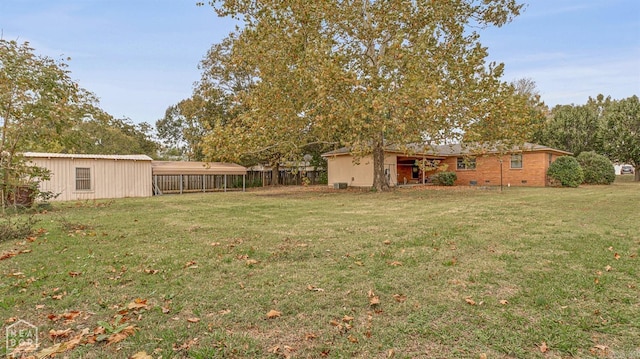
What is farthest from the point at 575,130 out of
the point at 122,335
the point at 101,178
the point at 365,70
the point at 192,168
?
the point at 101,178

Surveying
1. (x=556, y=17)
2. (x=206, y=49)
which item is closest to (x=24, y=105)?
(x=556, y=17)

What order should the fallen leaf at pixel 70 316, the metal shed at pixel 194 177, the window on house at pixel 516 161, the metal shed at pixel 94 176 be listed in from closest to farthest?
the fallen leaf at pixel 70 316 → the metal shed at pixel 94 176 → the metal shed at pixel 194 177 → the window on house at pixel 516 161

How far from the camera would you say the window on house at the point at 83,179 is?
17266 mm

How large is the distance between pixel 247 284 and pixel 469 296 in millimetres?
2461

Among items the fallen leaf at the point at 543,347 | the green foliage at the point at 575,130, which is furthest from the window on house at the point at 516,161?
the fallen leaf at the point at 543,347

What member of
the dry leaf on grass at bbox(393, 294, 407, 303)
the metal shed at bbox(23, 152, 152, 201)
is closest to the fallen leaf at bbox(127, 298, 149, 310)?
the dry leaf on grass at bbox(393, 294, 407, 303)

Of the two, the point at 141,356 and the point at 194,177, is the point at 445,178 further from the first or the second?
the point at 141,356

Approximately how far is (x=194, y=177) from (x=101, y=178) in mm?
6844

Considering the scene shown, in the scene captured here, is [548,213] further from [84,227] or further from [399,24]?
[84,227]

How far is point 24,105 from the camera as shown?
27.5 ft

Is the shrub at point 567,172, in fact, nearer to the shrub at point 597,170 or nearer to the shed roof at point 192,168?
the shrub at point 597,170

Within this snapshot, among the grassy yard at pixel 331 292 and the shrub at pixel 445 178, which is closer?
the grassy yard at pixel 331 292

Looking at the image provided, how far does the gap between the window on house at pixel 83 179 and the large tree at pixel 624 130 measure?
118 ft

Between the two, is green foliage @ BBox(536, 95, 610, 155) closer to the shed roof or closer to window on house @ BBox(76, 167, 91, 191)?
the shed roof
